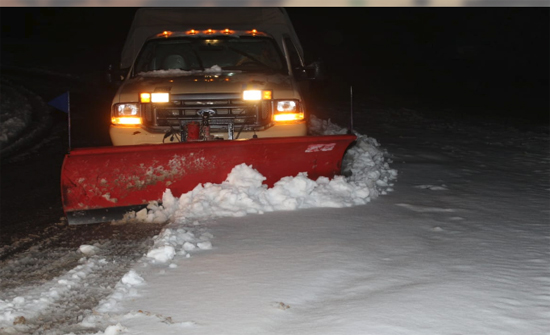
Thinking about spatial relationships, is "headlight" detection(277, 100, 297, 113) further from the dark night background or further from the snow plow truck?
the dark night background

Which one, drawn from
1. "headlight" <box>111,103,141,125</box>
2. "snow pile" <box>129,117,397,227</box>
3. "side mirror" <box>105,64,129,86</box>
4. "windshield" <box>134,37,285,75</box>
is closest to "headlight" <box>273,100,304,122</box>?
"snow pile" <box>129,117,397,227</box>

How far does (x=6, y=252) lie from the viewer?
5000 millimetres

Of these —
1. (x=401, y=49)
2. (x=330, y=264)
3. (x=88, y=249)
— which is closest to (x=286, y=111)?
(x=88, y=249)

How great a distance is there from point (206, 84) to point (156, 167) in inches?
42.1

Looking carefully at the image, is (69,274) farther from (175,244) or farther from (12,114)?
(12,114)

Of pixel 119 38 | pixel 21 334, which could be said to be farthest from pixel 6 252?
pixel 119 38

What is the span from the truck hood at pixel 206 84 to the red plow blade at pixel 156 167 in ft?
2.35

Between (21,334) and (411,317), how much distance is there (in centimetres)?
195

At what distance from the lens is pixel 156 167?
5.83m

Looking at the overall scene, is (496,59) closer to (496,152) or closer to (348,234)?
(496,152)

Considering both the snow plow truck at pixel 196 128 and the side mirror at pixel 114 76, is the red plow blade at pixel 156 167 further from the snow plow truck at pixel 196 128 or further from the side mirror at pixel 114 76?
the side mirror at pixel 114 76

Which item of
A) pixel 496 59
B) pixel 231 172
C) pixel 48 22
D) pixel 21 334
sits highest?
pixel 48 22

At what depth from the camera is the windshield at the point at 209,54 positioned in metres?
7.50

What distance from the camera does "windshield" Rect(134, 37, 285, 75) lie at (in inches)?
295
